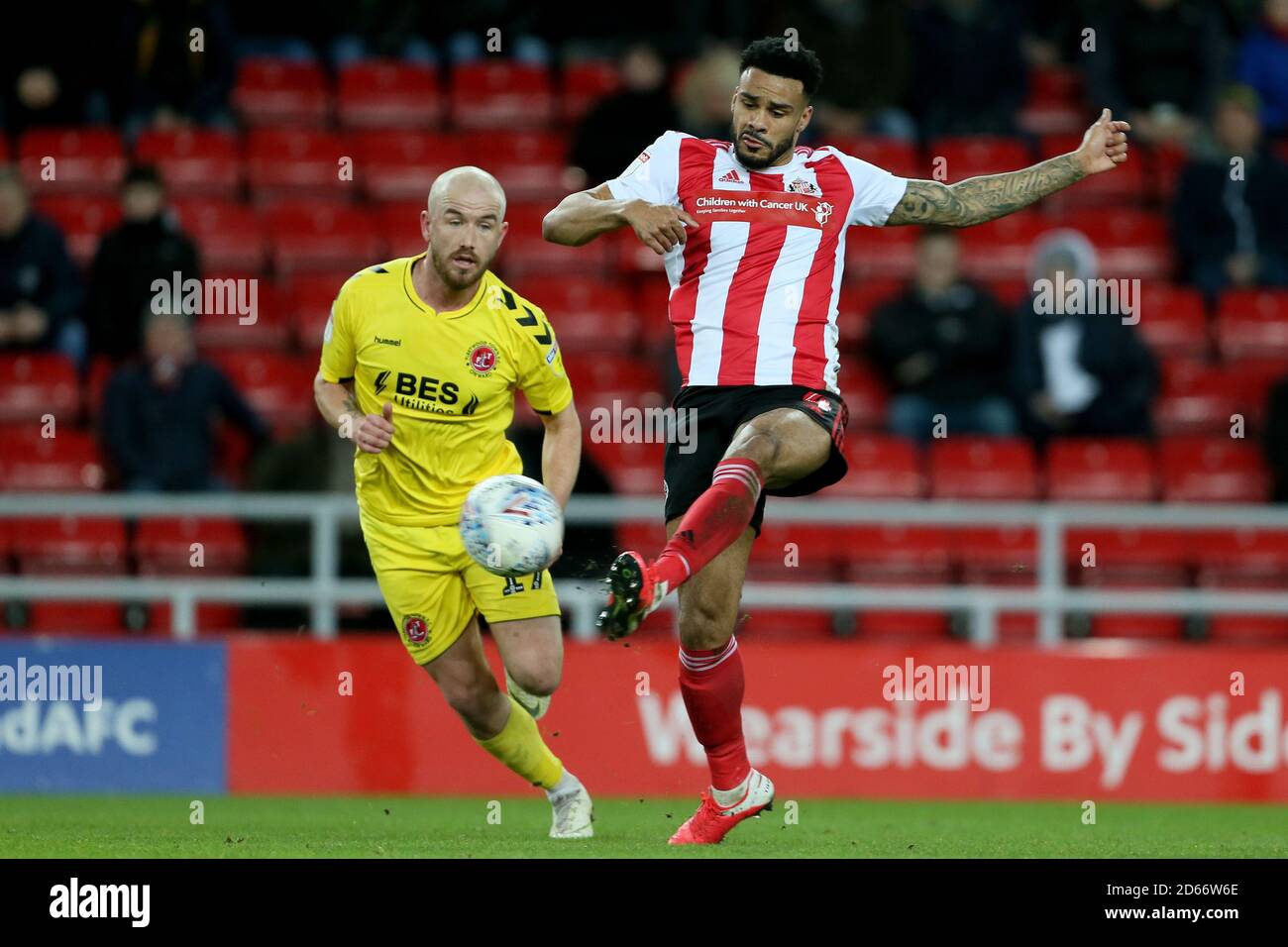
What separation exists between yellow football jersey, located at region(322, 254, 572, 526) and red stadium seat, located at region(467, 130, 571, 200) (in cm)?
665

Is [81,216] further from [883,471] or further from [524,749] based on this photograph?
[524,749]

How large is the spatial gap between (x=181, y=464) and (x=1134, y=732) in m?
5.62

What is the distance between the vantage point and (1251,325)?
15.5 metres

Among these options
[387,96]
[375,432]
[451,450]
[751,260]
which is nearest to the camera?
[375,432]

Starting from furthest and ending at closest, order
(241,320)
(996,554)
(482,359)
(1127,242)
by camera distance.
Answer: (1127,242)
(241,320)
(996,554)
(482,359)

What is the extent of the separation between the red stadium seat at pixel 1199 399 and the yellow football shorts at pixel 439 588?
7195mm

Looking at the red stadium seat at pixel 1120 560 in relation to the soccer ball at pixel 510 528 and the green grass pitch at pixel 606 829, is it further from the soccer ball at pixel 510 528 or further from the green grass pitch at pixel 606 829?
the soccer ball at pixel 510 528

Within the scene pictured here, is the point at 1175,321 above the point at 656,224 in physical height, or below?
above

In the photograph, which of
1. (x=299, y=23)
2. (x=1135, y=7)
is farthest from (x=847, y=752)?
(x=299, y=23)

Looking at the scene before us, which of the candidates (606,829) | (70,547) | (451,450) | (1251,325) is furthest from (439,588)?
(1251,325)

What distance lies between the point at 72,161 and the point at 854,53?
553 cm

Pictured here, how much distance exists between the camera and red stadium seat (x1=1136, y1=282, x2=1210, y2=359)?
15453 mm

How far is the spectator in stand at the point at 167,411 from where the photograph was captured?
13203 millimetres

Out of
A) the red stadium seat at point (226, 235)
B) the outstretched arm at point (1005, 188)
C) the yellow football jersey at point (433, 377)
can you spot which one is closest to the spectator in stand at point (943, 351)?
the red stadium seat at point (226, 235)
